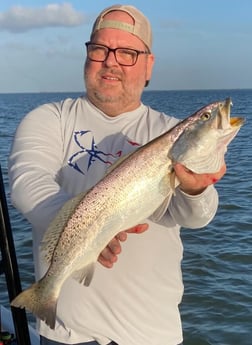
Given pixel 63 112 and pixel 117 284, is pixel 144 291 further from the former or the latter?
pixel 63 112

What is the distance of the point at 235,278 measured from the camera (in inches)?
353

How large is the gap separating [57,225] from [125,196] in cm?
36

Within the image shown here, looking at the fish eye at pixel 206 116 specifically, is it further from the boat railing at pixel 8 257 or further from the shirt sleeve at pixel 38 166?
the boat railing at pixel 8 257

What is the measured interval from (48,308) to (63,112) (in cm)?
125

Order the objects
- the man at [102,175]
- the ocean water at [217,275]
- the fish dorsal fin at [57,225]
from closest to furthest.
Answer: the fish dorsal fin at [57,225] < the man at [102,175] < the ocean water at [217,275]

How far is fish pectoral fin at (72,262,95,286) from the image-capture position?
2934 millimetres

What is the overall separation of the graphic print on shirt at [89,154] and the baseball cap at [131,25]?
0.64m

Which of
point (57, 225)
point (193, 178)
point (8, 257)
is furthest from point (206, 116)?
point (8, 257)

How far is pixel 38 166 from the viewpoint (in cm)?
317

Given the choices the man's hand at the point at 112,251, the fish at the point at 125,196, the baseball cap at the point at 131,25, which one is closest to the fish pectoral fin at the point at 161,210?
the fish at the point at 125,196

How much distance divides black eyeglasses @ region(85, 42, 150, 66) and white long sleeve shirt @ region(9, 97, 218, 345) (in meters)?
0.36

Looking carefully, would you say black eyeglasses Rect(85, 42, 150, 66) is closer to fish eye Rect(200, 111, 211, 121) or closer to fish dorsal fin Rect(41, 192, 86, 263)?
fish eye Rect(200, 111, 211, 121)

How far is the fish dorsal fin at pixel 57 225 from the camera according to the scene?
2.87 metres

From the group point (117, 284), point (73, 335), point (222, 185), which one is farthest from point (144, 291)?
point (222, 185)
